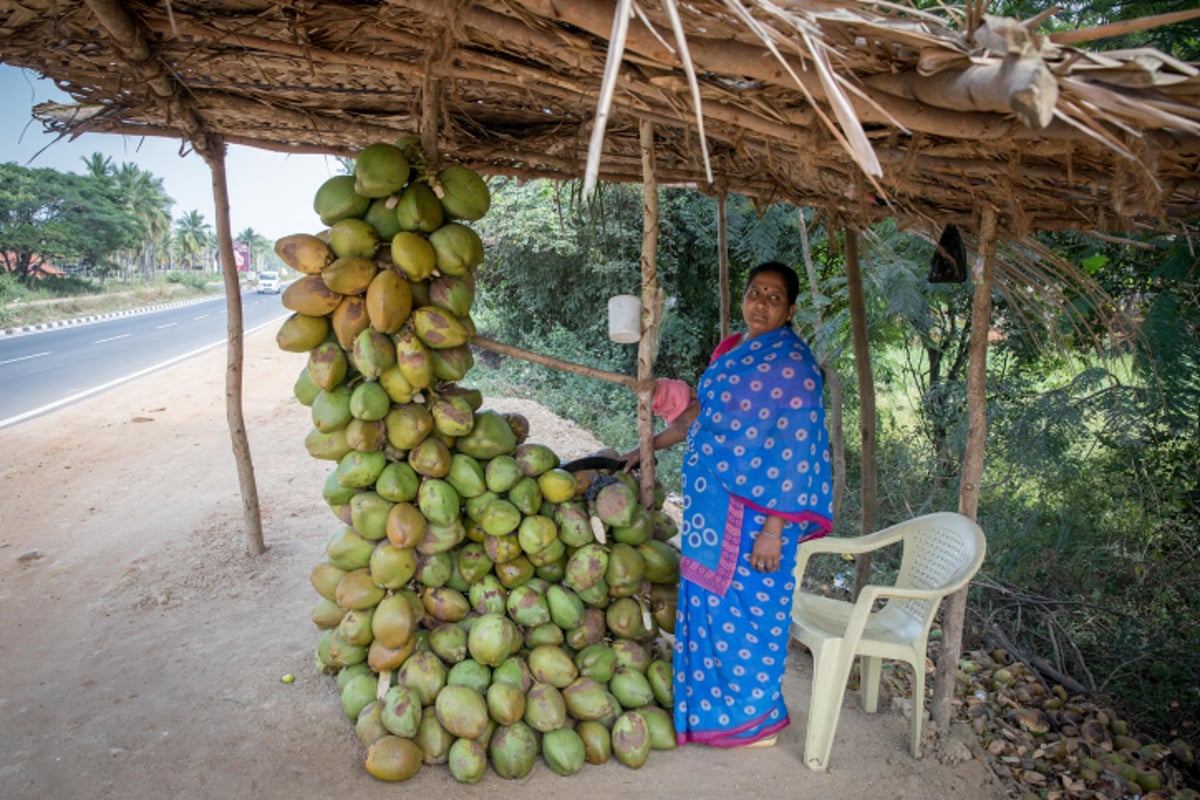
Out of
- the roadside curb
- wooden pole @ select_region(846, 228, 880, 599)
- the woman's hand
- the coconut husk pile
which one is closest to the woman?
the woman's hand

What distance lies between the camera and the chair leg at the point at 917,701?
8.96ft

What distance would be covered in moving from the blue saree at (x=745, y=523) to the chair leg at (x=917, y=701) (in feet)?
1.65

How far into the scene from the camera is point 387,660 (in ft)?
8.29

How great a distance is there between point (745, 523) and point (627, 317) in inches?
32.9

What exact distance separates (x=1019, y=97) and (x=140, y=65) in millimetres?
2734

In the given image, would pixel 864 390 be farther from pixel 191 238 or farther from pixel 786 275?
pixel 191 238

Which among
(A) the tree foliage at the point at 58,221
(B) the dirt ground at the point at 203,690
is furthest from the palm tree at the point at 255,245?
(B) the dirt ground at the point at 203,690

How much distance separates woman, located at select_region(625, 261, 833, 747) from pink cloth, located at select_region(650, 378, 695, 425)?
14 centimetres

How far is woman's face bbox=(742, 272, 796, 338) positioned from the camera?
2.67 metres

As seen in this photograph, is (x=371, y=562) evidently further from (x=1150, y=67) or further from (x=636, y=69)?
(x=1150, y=67)

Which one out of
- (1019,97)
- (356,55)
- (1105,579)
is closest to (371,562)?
(356,55)

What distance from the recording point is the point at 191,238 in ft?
208

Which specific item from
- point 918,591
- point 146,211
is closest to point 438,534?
point 918,591

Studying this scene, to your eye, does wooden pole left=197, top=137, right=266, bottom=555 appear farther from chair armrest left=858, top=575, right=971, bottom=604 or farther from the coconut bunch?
chair armrest left=858, top=575, right=971, bottom=604
